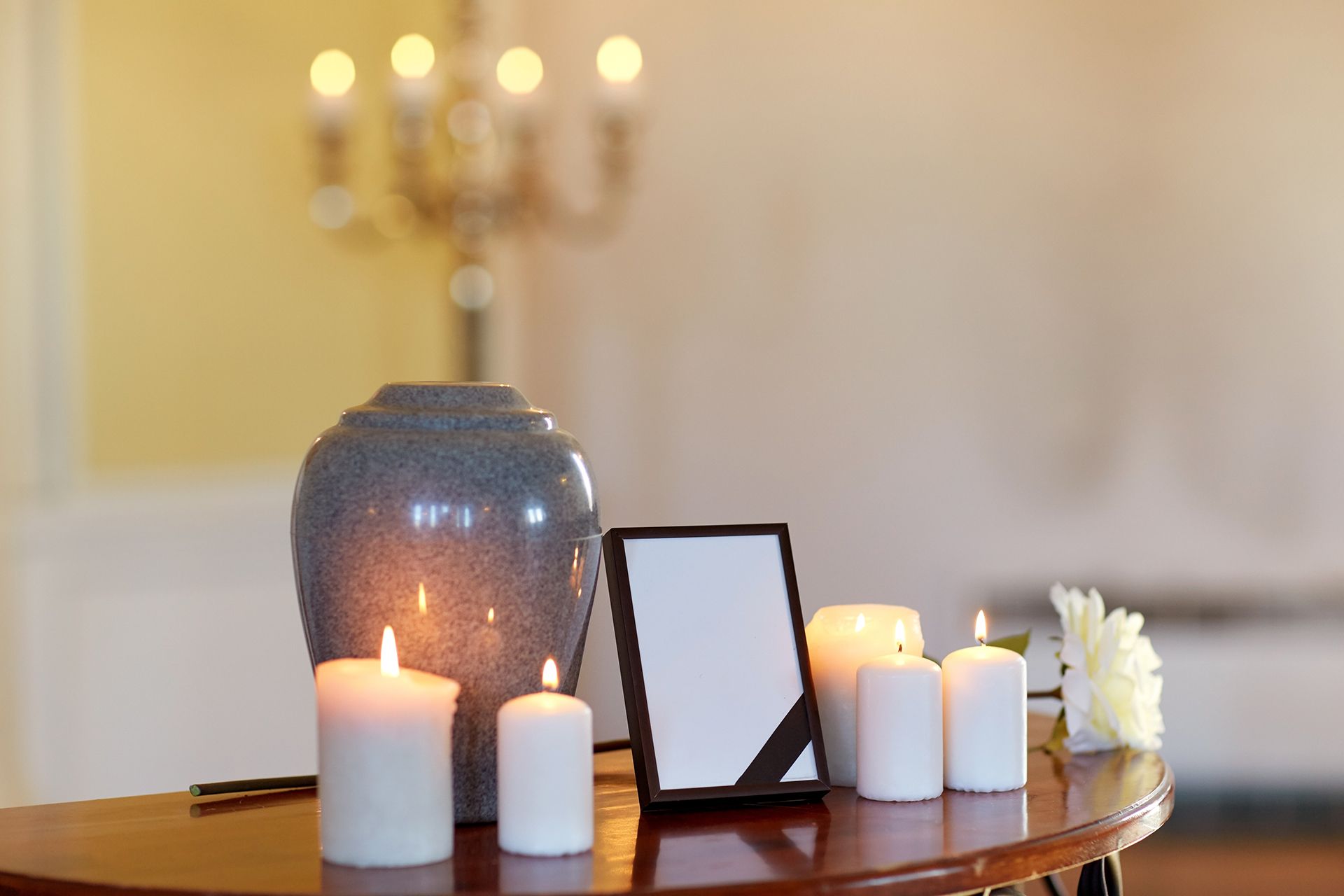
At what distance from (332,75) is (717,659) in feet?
5.50

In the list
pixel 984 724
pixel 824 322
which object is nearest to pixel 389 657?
pixel 984 724

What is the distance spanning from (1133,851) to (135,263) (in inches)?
100

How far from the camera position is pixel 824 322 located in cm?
344

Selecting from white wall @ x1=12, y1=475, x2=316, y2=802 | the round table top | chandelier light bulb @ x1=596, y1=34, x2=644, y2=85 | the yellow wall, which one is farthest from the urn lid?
the yellow wall

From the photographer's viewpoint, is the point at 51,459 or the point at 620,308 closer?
the point at 51,459

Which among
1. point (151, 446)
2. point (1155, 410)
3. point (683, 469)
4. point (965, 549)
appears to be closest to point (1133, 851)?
point (965, 549)

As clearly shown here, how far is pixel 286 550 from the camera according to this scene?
10.3 ft

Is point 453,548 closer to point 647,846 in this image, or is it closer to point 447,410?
point 447,410

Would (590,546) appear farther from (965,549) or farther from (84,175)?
(965,549)

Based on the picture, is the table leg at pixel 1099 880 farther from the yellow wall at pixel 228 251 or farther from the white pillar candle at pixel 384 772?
the yellow wall at pixel 228 251

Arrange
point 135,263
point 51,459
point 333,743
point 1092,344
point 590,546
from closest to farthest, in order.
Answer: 1. point 333,743
2. point 590,546
3. point 51,459
4. point 135,263
5. point 1092,344

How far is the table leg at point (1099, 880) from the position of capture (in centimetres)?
102

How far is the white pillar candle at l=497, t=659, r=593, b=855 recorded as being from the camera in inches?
31.1

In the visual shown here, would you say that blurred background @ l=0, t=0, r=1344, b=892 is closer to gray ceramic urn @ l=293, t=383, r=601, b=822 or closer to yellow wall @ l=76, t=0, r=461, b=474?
yellow wall @ l=76, t=0, r=461, b=474
